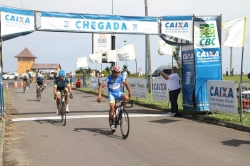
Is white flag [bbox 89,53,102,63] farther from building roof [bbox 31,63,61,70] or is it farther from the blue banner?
building roof [bbox 31,63,61,70]

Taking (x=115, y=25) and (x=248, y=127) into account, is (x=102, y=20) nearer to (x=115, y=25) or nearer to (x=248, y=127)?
(x=115, y=25)

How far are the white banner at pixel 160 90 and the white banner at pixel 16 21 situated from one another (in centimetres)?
699

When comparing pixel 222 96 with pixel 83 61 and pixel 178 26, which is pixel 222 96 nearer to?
pixel 178 26

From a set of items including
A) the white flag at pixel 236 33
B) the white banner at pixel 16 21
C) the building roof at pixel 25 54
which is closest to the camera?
the white flag at pixel 236 33

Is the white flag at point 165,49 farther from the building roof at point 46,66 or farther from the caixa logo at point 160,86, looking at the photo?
the building roof at point 46,66

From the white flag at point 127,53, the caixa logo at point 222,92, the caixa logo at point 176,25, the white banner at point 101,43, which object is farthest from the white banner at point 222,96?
the white banner at point 101,43

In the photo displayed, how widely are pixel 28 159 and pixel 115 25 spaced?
8.43 m

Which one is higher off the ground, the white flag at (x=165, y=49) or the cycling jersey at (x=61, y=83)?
the white flag at (x=165, y=49)

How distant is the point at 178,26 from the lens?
14.7 meters

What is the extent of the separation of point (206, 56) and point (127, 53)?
34.8 ft

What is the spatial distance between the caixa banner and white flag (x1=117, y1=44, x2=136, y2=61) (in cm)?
909

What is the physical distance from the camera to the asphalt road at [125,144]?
723 cm

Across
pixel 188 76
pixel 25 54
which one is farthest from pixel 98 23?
pixel 25 54

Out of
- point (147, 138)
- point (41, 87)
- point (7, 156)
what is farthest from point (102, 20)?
point (41, 87)
